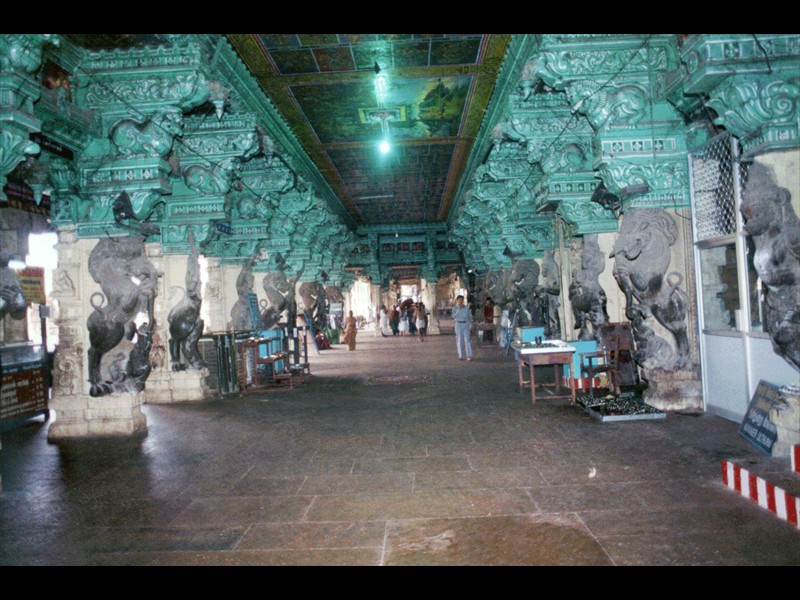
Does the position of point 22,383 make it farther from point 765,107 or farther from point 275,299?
point 765,107

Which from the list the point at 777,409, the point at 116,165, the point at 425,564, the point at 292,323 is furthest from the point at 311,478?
the point at 292,323

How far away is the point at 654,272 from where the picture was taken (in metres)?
6.85

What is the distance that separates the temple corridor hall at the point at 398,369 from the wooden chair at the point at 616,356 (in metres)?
0.04

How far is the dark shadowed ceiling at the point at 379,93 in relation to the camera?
25.4ft

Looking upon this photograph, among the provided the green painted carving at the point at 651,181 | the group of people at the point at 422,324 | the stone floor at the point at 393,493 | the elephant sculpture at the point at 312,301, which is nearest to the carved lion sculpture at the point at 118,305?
the stone floor at the point at 393,493

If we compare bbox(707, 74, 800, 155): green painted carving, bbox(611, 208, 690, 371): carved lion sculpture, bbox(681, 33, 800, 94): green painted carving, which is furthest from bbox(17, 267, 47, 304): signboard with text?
bbox(707, 74, 800, 155): green painted carving

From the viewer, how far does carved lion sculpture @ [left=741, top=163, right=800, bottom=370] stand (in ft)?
15.4

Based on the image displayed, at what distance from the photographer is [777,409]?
191 inches

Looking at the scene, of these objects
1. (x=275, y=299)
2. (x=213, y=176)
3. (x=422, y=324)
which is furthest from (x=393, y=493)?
(x=422, y=324)

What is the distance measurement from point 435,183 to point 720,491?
14094 millimetres

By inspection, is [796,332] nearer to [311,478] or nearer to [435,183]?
[311,478]

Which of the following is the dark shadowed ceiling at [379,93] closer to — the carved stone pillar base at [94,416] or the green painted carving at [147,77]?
the green painted carving at [147,77]

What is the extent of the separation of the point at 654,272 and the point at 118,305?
21.8 ft

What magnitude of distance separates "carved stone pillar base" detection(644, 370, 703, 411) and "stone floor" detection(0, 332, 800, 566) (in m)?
0.35
